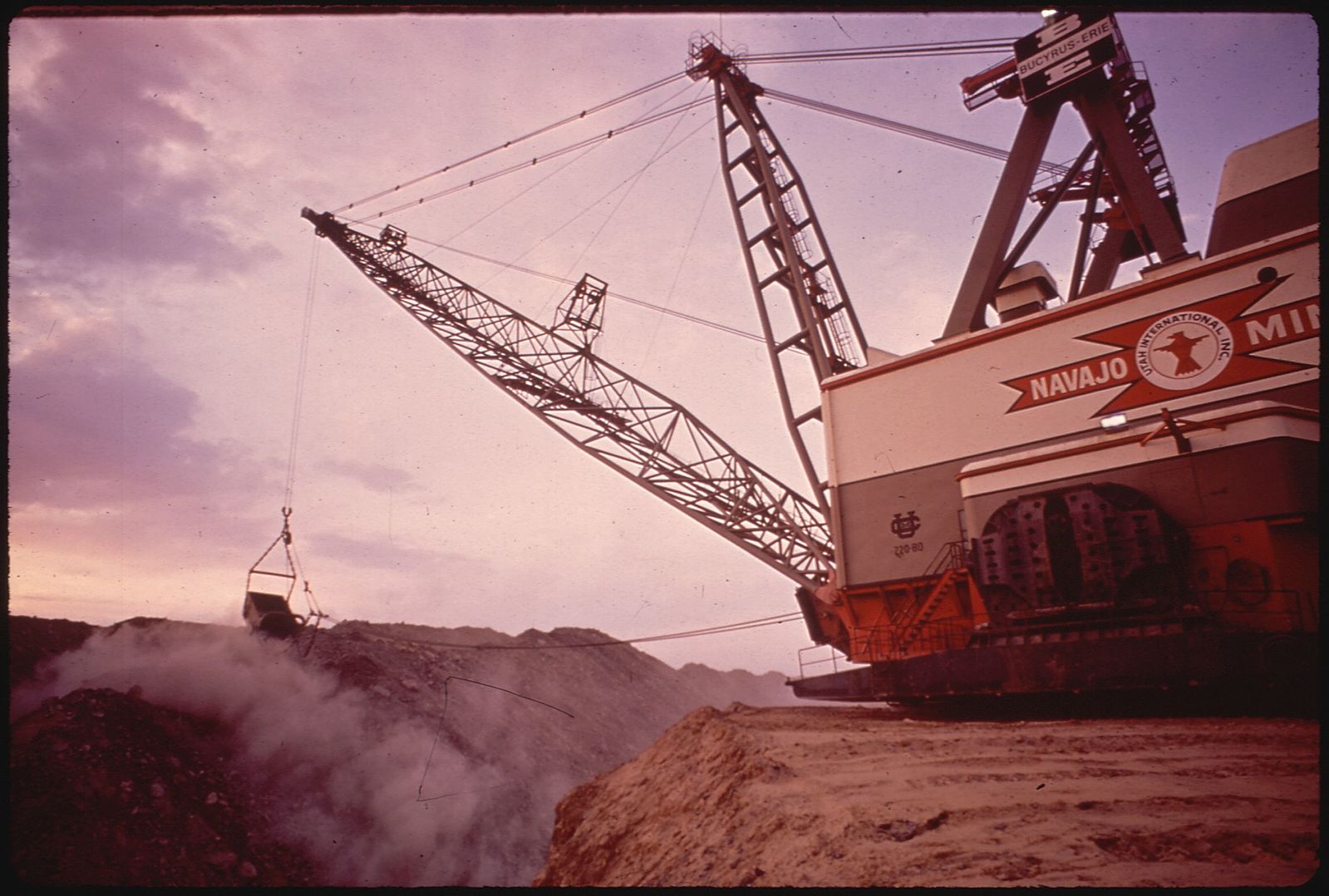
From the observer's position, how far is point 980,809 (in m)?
3.69

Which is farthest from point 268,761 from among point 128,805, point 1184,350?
point 1184,350

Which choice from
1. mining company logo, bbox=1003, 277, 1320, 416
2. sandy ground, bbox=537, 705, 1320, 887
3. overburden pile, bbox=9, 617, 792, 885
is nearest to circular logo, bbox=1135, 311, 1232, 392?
mining company logo, bbox=1003, 277, 1320, 416

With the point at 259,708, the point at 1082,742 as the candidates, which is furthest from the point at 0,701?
the point at 259,708

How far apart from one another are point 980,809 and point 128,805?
1321 cm

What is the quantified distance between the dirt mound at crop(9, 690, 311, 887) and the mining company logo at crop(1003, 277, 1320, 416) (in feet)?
49.7

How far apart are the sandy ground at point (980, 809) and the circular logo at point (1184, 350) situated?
446cm

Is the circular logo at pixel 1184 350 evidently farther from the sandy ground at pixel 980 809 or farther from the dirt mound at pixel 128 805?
the dirt mound at pixel 128 805

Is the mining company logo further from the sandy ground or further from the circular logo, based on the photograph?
the sandy ground

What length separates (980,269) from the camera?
11266 mm

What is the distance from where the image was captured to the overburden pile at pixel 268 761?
10.6 metres

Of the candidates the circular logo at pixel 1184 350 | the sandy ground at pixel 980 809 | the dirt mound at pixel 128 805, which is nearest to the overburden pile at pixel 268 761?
the dirt mound at pixel 128 805

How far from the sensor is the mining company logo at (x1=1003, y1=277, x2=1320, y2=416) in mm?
7926

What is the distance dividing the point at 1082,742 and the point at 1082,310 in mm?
6455

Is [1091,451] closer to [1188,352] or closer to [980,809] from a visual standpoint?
[1188,352]
